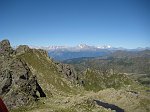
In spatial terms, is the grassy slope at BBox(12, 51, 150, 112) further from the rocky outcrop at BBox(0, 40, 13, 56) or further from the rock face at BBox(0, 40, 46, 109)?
the rocky outcrop at BBox(0, 40, 13, 56)

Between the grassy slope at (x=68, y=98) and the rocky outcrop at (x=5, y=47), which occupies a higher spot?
the rocky outcrop at (x=5, y=47)

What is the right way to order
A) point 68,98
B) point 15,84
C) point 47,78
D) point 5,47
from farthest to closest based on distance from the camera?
1. point 47,78
2. point 5,47
3. point 68,98
4. point 15,84

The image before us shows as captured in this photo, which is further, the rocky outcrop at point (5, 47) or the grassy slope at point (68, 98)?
the rocky outcrop at point (5, 47)

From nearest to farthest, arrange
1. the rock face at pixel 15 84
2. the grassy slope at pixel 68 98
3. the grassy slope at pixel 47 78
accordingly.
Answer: the rock face at pixel 15 84 → the grassy slope at pixel 68 98 → the grassy slope at pixel 47 78

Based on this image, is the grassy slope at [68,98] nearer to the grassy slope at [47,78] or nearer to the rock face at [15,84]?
the grassy slope at [47,78]

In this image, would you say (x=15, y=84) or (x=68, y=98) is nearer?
(x=15, y=84)

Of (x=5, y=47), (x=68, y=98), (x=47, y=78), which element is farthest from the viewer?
(x=47, y=78)

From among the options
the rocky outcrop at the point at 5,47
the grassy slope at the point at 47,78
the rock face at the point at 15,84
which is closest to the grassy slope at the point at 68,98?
the grassy slope at the point at 47,78

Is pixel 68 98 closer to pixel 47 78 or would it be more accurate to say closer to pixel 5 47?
pixel 47 78

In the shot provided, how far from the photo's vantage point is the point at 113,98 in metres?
154

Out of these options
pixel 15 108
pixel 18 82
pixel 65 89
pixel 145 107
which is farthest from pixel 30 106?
pixel 65 89

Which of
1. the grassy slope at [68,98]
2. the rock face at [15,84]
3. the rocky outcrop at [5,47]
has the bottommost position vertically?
the grassy slope at [68,98]

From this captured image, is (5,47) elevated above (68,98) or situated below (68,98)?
above

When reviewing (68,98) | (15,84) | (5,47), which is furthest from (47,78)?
(15,84)
